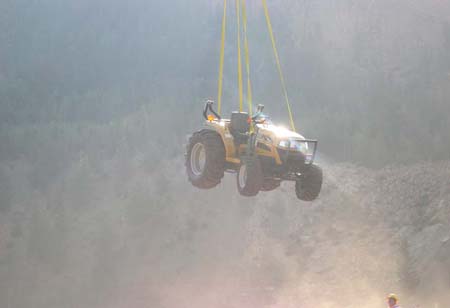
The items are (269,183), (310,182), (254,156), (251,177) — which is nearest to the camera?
(251,177)

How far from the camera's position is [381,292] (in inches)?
984

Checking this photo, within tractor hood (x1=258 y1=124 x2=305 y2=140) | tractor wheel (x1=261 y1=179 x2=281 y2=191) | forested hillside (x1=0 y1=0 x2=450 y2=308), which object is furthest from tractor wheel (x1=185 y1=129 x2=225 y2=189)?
forested hillside (x1=0 y1=0 x2=450 y2=308)

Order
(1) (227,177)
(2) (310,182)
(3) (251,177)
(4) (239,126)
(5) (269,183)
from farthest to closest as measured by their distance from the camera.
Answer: (1) (227,177), (4) (239,126), (5) (269,183), (2) (310,182), (3) (251,177)

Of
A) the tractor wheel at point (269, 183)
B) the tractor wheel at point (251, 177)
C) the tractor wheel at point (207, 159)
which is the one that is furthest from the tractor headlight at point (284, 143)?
the tractor wheel at point (207, 159)

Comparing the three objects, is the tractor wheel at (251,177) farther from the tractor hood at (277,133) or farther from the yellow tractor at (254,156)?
the tractor hood at (277,133)

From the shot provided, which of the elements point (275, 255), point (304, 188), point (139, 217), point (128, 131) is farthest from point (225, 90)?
point (304, 188)

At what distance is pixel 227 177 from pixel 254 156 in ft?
76.2

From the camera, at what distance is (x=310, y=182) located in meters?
13.0

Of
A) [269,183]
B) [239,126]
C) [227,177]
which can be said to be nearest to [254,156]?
[269,183]

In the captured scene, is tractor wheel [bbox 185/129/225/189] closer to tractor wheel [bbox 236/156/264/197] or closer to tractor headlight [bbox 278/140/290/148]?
tractor wheel [bbox 236/156/264/197]

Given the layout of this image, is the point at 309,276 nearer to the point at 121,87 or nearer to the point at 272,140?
the point at 272,140

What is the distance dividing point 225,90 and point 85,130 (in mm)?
10118

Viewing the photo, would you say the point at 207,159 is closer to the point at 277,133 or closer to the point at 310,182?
the point at 277,133

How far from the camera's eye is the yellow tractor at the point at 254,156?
1227 cm
